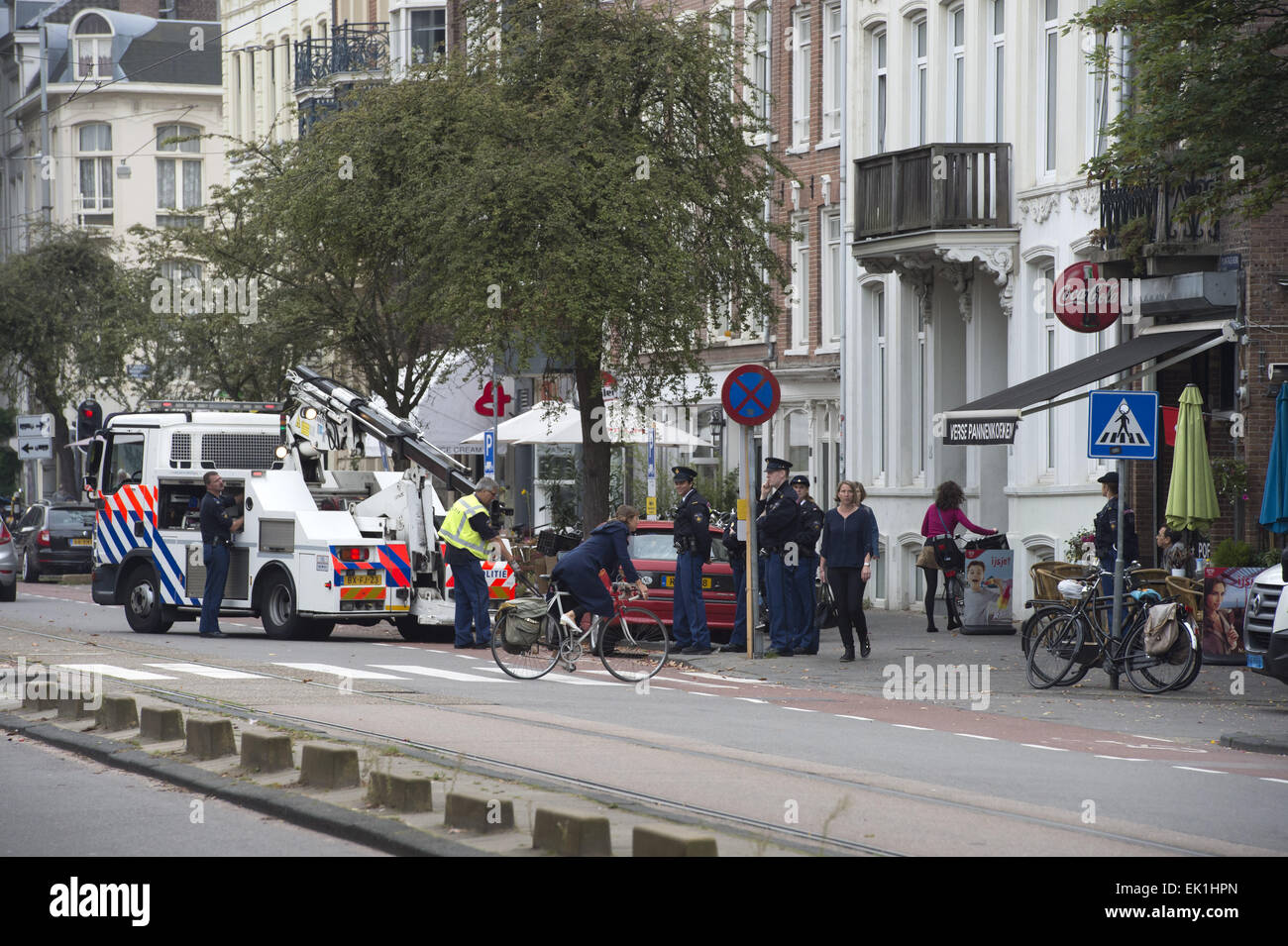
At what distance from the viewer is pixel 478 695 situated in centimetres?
1642

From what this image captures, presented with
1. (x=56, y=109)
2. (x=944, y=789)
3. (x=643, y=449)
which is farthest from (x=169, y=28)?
(x=944, y=789)

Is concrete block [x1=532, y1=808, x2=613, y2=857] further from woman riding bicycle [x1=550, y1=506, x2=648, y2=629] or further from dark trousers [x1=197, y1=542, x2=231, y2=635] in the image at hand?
dark trousers [x1=197, y1=542, x2=231, y2=635]

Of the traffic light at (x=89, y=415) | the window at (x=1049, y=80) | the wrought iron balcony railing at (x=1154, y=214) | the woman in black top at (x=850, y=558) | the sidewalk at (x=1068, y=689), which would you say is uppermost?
the window at (x=1049, y=80)

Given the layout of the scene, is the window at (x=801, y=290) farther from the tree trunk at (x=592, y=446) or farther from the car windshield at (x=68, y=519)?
the car windshield at (x=68, y=519)

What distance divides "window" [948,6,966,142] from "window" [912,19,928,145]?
91 cm

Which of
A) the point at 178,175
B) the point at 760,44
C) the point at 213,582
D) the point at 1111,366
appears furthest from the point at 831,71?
the point at 178,175

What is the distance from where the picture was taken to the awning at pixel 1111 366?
21.8 m

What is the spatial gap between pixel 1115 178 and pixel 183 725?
1042 cm

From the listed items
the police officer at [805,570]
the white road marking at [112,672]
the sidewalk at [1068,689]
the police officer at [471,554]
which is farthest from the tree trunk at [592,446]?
the white road marking at [112,672]

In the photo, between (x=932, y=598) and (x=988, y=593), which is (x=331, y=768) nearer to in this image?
(x=988, y=593)

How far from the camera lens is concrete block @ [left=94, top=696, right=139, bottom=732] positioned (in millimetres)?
13141

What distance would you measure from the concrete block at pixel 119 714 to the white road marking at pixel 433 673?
5.02 m

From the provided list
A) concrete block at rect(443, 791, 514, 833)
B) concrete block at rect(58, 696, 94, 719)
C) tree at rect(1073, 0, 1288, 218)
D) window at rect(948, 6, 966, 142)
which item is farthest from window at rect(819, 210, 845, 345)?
concrete block at rect(443, 791, 514, 833)
